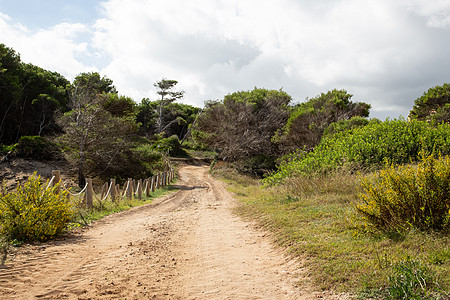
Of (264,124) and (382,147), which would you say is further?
(264,124)

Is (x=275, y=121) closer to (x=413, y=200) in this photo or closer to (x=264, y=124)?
(x=264, y=124)

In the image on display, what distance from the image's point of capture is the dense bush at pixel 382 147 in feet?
37.1

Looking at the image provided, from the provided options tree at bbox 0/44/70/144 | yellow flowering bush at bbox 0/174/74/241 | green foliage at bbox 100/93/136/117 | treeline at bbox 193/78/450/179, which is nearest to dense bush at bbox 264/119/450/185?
treeline at bbox 193/78/450/179

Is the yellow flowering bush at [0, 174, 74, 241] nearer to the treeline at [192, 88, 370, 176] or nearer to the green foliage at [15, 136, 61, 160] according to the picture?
the green foliage at [15, 136, 61, 160]

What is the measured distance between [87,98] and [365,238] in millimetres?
25404

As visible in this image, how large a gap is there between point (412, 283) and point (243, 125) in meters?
29.7

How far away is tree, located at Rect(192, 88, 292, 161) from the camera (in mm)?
31750

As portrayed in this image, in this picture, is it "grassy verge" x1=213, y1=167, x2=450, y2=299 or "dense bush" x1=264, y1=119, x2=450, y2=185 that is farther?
"dense bush" x1=264, y1=119, x2=450, y2=185

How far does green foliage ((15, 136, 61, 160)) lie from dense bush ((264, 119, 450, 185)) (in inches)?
856

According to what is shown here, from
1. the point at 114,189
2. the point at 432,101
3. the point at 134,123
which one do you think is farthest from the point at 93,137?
the point at 432,101

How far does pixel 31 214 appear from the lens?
599 cm

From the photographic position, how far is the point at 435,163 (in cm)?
501

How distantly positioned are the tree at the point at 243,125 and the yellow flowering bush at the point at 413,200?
25724 millimetres

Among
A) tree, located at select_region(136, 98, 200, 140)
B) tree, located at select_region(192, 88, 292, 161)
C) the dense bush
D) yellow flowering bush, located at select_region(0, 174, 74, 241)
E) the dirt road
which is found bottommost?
the dirt road
